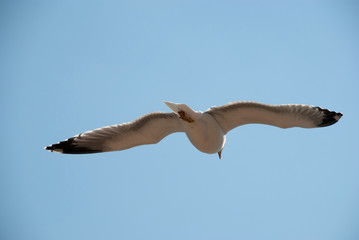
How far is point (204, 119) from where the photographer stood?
1052 centimetres

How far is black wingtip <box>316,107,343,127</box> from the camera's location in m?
10.7

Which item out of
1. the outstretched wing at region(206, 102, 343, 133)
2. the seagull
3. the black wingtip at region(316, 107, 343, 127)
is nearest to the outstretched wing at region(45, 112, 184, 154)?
the seagull

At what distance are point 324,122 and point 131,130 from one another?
4025mm

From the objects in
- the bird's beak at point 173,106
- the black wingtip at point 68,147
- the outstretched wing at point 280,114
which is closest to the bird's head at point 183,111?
the bird's beak at point 173,106

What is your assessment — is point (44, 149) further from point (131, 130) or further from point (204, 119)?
point (204, 119)

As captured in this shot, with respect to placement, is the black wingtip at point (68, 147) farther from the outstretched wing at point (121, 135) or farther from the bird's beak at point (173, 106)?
the bird's beak at point (173, 106)

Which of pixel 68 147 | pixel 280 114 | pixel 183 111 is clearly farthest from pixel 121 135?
pixel 280 114

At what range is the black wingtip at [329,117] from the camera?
420 inches

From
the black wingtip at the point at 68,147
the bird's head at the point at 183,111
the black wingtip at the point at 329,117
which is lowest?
the black wingtip at the point at 68,147

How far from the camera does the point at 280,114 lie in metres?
10.6

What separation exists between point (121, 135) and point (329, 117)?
4.35 m

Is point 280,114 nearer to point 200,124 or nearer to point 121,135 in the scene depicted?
point 200,124

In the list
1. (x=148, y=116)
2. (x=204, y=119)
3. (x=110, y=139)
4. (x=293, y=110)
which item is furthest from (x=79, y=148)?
(x=293, y=110)

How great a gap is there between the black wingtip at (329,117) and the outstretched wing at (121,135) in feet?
9.73
